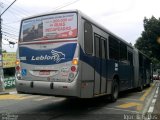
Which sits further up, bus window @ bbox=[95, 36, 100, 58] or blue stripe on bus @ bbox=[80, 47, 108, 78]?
bus window @ bbox=[95, 36, 100, 58]

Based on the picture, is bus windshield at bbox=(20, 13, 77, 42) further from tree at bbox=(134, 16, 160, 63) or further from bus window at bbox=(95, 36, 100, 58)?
tree at bbox=(134, 16, 160, 63)

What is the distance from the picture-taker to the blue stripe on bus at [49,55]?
35.8ft

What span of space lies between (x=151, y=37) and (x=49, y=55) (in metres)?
36.5

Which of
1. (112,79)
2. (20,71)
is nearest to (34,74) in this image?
(20,71)

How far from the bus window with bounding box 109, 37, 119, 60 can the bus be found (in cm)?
174

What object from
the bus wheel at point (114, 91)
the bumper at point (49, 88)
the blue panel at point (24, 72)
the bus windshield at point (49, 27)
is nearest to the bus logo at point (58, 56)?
the bus windshield at point (49, 27)

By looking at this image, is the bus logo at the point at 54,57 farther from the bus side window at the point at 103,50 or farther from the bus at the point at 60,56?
the bus side window at the point at 103,50

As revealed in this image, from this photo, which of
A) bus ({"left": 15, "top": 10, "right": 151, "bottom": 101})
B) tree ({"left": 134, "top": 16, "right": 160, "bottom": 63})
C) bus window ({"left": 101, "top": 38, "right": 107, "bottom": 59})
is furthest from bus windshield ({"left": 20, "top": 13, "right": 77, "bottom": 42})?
tree ({"left": 134, "top": 16, "right": 160, "bottom": 63})

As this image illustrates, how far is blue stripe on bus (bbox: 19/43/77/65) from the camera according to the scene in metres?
10.9

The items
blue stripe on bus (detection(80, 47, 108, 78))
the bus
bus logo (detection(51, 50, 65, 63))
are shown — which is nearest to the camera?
the bus

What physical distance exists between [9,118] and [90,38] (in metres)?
3.74

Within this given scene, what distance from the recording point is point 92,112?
12.3 m

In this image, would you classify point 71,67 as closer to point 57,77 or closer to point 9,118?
point 57,77

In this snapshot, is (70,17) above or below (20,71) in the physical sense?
above
